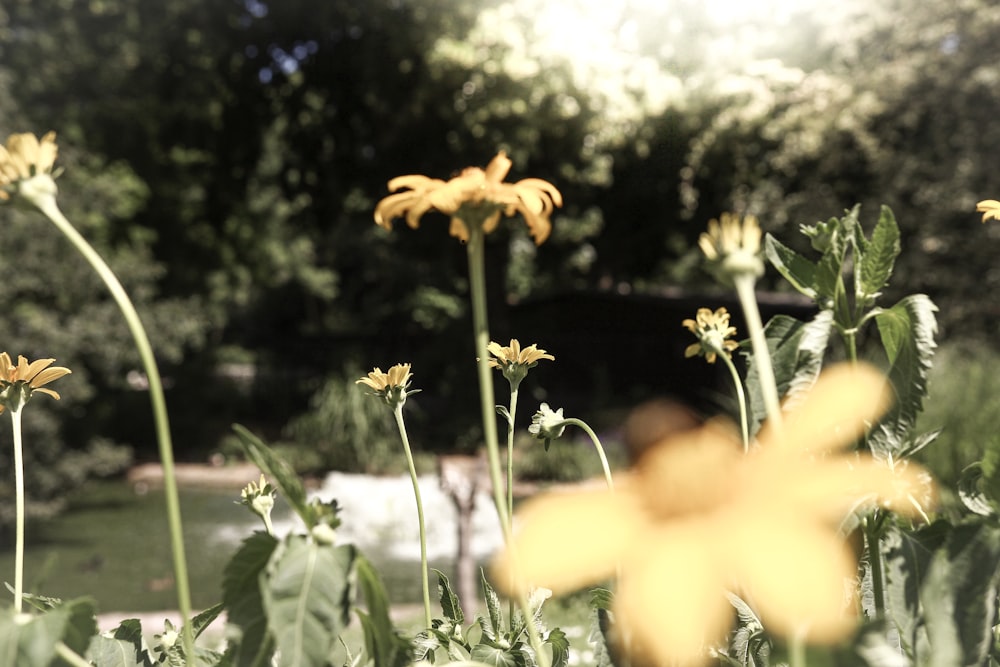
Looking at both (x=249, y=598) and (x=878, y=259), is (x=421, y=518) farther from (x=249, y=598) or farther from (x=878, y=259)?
(x=878, y=259)

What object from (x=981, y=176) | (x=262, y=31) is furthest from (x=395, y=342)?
(x=981, y=176)

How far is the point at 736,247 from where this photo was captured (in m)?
0.31

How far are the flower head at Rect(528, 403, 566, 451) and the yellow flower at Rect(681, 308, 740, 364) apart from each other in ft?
0.33

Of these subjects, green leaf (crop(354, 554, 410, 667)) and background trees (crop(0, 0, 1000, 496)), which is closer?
green leaf (crop(354, 554, 410, 667))

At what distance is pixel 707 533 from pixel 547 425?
10.9 inches

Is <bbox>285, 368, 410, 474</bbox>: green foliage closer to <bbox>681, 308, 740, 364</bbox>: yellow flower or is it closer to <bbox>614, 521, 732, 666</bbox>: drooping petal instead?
<bbox>681, 308, 740, 364</bbox>: yellow flower

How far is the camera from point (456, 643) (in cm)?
52

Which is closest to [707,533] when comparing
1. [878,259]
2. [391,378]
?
[878,259]

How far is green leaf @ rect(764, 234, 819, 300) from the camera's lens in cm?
45

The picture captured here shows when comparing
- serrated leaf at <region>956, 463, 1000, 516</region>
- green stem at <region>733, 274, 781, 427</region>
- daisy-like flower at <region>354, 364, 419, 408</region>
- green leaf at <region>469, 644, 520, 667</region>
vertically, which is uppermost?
daisy-like flower at <region>354, 364, 419, 408</region>

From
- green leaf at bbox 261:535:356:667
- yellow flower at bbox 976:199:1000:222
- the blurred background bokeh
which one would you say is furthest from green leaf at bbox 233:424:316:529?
the blurred background bokeh

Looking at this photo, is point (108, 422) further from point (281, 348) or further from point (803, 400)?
point (803, 400)

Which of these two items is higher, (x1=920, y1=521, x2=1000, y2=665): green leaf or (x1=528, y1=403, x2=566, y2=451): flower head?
(x1=528, y1=403, x2=566, y2=451): flower head

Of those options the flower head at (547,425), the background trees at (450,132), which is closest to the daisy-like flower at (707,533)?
the flower head at (547,425)
